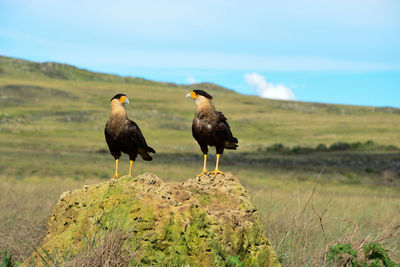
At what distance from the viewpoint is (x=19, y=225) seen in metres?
7.11

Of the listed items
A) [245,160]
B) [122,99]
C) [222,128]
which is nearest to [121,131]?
[122,99]

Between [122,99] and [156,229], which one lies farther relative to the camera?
[122,99]

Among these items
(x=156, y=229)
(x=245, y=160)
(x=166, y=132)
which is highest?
(x=156, y=229)

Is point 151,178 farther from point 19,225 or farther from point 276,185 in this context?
point 276,185

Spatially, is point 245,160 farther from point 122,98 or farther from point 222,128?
point 122,98

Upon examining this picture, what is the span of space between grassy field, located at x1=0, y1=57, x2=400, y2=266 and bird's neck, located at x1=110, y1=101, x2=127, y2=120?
1.61 m

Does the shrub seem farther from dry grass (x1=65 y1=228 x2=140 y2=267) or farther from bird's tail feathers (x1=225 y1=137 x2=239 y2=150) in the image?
dry grass (x1=65 y1=228 x2=140 y2=267)

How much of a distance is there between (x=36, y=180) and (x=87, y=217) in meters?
17.7

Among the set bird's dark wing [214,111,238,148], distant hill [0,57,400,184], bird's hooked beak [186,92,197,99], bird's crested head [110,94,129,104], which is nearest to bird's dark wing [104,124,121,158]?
bird's crested head [110,94,129,104]

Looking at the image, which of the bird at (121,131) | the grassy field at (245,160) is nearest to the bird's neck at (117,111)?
the bird at (121,131)

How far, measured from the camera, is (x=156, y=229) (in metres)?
3.70

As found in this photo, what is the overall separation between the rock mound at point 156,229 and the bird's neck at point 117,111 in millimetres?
984

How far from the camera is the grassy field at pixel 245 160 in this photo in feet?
22.4

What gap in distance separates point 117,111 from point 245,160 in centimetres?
3495
